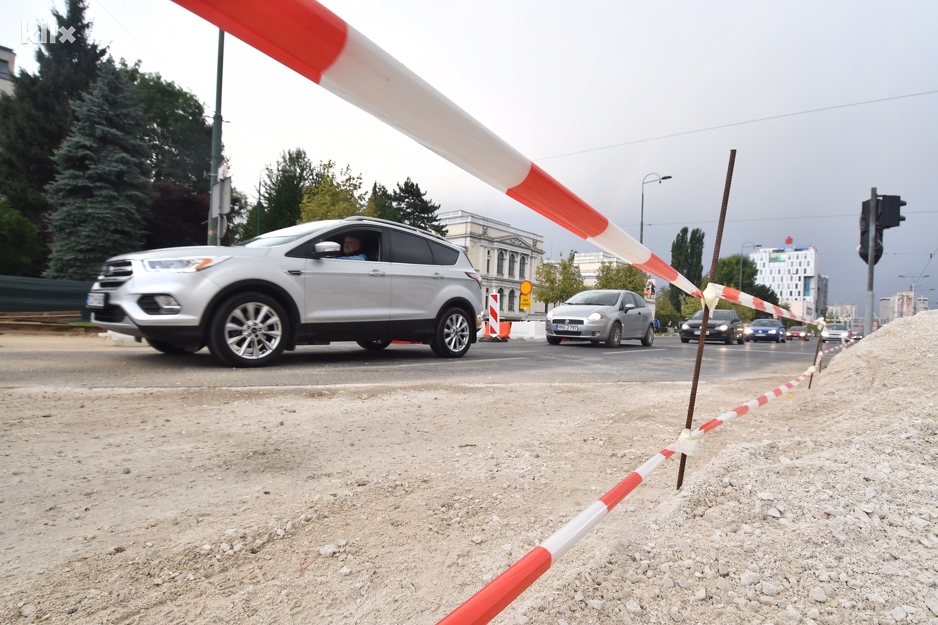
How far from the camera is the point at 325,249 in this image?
581cm

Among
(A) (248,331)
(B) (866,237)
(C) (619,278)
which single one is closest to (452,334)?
(A) (248,331)

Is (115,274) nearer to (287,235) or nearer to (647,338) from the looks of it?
(287,235)

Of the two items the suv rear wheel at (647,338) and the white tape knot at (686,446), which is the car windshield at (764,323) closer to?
the suv rear wheel at (647,338)

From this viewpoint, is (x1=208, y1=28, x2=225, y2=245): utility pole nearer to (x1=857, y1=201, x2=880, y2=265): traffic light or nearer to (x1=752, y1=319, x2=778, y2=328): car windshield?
(x1=857, y1=201, x2=880, y2=265): traffic light

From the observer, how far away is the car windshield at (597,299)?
43.9ft

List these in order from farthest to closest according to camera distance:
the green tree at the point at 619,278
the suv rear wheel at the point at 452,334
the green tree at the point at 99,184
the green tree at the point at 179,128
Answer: the green tree at the point at 619,278 < the green tree at the point at 179,128 < the green tree at the point at 99,184 < the suv rear wheel at the point at 452,334

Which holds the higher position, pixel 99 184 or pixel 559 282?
pixel 99 184

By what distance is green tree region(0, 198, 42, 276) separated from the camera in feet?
65.1

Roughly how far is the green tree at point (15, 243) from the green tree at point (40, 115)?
6.04 metres

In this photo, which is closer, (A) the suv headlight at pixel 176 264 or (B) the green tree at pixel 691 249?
(A) the suv headlight at pixel 176 264

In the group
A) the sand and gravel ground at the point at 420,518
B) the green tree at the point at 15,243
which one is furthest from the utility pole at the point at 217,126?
the green tree at the point at 15,243

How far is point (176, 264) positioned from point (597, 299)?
34.7ft

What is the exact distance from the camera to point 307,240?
6.05 metres

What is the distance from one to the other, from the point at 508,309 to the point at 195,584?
7722cm
